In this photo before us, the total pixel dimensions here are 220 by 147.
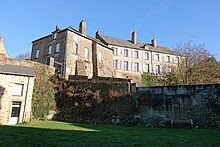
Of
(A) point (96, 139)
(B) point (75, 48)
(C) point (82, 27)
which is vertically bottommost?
(A) point (96, 139)

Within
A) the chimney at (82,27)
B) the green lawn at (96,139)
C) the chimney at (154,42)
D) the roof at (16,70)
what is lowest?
the green lawn at (96,139)

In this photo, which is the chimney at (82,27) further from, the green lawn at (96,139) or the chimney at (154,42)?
the green lawn at (96,139)

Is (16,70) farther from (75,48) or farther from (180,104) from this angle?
(180,104)

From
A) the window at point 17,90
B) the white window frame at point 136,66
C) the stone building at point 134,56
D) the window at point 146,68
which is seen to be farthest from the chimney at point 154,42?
the window at point 17,90

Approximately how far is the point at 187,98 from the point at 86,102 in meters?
7.58

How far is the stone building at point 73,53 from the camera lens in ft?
68.2

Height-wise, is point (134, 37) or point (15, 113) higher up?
point (134, 37)

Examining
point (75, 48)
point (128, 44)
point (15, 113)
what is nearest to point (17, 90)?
point (15, 113)

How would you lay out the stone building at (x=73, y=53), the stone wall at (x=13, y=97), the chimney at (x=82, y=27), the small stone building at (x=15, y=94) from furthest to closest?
the chimney at (x=82, y=27), the stone building at (x=73, y=53), the small stone building at (x=15, y=94), the stone wall at (x=13, y=97)

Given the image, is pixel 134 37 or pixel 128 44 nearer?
pixel 128 44

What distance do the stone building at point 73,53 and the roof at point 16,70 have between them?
451cm

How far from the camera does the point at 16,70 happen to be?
46.9ft

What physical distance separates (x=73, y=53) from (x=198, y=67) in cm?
1287

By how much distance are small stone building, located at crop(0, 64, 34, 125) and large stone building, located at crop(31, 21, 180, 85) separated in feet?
14.0
